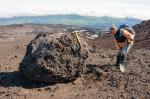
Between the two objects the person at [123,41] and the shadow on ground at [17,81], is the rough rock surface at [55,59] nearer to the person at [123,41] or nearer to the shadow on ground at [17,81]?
the shadow on ground at [17,81]

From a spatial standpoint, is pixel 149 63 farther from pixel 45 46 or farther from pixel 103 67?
pixel 45 46

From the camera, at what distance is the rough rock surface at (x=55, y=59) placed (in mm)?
14547

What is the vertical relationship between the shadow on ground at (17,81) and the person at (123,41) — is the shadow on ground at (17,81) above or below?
below

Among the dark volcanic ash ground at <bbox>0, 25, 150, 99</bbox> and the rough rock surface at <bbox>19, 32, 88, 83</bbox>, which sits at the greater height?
the rough rock surface at <bbox>19, 32, 88, 83</bbox>

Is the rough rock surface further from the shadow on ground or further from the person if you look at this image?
the person

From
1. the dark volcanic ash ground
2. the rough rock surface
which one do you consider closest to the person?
the dark volcanic ash ground

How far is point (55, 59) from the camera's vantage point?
48.0 ft

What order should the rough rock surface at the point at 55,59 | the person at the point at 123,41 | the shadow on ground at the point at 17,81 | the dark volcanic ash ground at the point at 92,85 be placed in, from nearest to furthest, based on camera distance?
the dark volcanic ash ground at the point at 92,85
the rough rock surface at the point at 55,59
the shadow on ground at the point at 17,81
the person at the point at 123,41

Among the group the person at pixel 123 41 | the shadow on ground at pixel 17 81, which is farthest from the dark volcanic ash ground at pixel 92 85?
the person at pixel 123 41

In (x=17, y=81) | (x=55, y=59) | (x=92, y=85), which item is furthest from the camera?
(x=17, y=81)

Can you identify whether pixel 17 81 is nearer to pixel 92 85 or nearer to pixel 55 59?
pixel 55 59

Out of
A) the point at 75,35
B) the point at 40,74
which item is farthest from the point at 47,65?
the point at 75,35

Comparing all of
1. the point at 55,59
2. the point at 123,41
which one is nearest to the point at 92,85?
the point at 55,59

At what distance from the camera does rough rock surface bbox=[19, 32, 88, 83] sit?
14.5 meters
